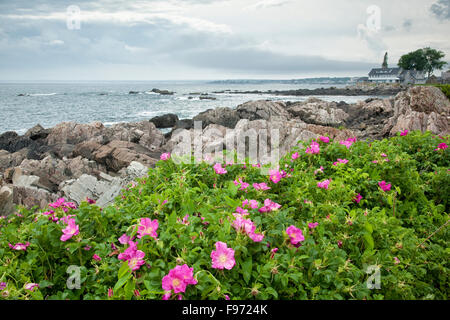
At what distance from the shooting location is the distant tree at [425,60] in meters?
71.3

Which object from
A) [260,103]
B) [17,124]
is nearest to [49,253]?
[260,103]

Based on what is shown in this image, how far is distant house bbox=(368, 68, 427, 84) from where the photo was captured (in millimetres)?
77188

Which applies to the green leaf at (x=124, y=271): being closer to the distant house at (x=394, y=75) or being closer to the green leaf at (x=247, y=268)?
the green leaf at (x=247, y=268)

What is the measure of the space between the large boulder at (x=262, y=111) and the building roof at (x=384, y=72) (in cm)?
7892

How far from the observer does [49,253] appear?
6.03ft

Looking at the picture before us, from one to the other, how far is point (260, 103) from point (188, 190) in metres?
22.3

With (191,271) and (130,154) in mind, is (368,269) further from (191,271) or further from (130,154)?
(130,154)

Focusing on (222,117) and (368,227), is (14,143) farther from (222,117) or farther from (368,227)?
(368,227)

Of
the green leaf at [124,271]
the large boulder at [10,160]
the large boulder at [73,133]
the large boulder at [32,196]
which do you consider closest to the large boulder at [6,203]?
the large boulder at [32,196]

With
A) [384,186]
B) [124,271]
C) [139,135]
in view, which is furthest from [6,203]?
[139,135]

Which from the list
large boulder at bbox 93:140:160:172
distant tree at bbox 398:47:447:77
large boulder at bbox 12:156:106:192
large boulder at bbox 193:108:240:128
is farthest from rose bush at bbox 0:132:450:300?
distant tree at bbox 398:47:447:77

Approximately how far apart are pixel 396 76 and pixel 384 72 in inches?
244

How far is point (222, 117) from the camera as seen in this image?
22.5m

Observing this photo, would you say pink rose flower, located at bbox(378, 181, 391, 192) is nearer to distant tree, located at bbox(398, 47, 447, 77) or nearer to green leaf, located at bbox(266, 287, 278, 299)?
green leaf, located at bbox(266, 287, 278, 299)
